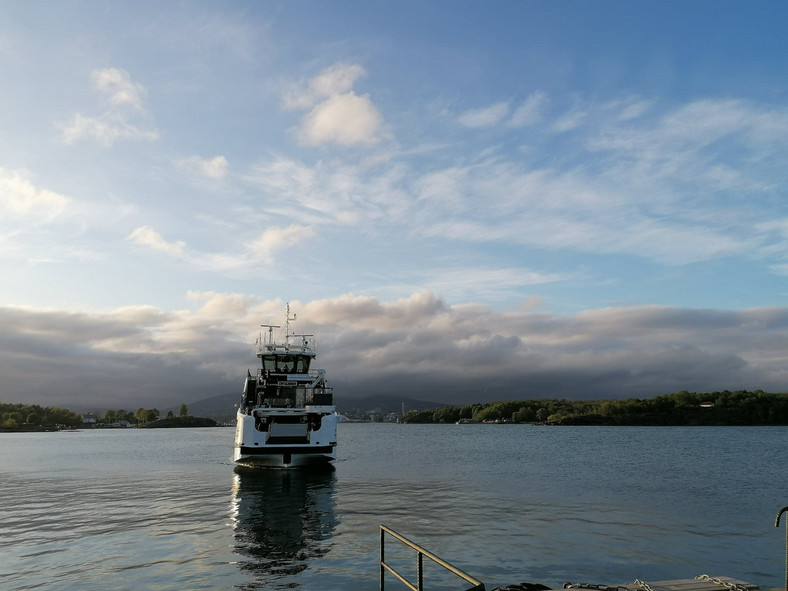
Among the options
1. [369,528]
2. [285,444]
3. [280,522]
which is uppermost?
[285,444]

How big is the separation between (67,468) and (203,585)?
56330 millimetres

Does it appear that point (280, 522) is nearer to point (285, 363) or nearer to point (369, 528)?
point (369, 528)

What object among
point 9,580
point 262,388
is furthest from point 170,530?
point 262,388

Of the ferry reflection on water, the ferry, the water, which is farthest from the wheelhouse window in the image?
the ferry reflection on water

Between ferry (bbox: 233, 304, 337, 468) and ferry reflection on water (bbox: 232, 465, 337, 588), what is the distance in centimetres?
213

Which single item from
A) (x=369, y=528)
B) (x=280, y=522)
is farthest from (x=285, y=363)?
(x=369, y=528)

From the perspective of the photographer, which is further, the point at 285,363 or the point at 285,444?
the point at 285,363

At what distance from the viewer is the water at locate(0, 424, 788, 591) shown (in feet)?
59.3

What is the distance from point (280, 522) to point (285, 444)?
59.8ft

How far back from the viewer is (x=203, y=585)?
54.1 ft

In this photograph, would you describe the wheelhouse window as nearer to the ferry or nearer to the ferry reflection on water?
the ferry

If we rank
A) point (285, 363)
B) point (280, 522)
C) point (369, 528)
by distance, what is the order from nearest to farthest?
point (369, 528) → point (280, 522) → point (285, 363)

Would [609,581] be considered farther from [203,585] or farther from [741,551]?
[203,585]

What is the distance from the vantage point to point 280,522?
2753 centimetres
